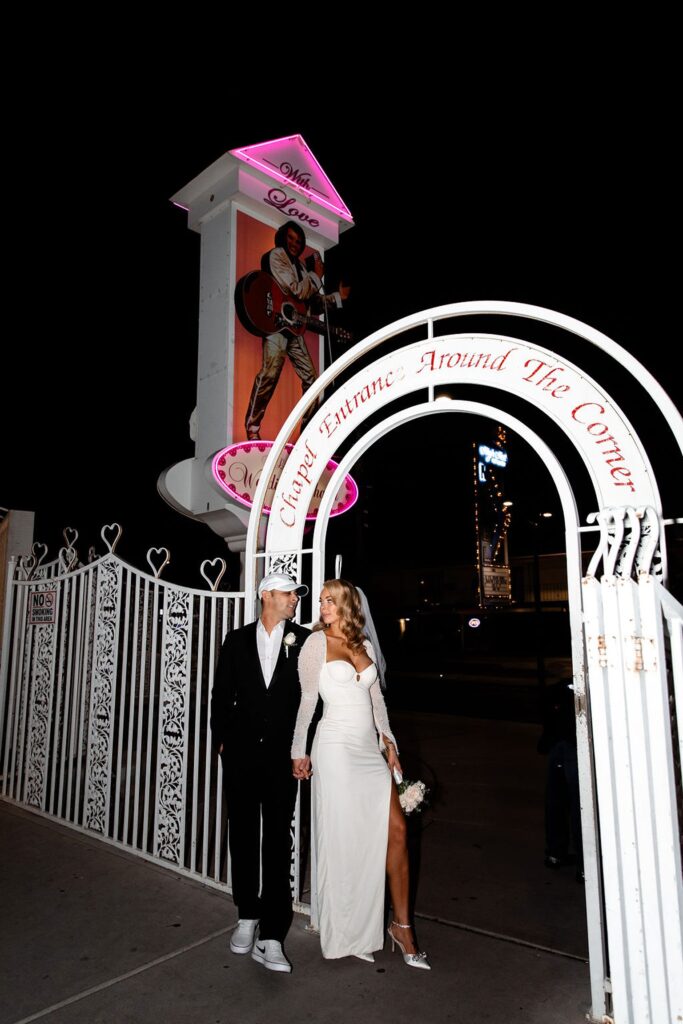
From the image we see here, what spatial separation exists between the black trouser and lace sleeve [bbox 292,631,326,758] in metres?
0.15

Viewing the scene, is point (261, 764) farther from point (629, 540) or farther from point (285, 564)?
point (629, 540)

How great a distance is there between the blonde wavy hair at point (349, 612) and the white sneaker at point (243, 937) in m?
1.75

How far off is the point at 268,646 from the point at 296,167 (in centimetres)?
749

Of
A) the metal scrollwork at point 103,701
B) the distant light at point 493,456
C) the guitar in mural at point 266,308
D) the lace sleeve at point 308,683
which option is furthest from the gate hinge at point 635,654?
the distant light at point 493,456

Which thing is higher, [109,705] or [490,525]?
[490,525]

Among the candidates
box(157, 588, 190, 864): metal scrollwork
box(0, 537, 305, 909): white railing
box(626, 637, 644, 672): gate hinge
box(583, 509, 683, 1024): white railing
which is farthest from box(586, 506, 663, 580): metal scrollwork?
box(157, 588, 190, 864): metal scrollwork

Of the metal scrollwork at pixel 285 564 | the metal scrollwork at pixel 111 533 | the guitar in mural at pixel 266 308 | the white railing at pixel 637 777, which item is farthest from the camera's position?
the guitar in mural at pixel 266 308

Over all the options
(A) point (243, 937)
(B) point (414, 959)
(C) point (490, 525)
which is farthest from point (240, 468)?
(C) point (490, 525)

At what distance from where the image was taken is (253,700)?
4.35 metres

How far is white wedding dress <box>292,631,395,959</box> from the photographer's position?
3.96 metres

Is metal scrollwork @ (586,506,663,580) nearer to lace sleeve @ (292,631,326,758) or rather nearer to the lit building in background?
lace sleeve @ (292,631,326,758)

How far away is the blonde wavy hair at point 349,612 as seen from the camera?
4227 mm

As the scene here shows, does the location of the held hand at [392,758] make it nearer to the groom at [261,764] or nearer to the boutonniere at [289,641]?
the groom at [261,764]

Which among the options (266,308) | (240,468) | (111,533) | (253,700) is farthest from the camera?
(266,308)
